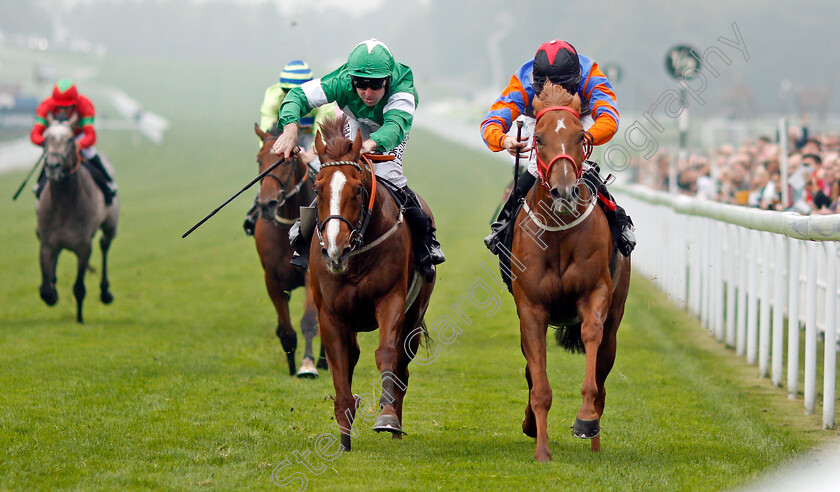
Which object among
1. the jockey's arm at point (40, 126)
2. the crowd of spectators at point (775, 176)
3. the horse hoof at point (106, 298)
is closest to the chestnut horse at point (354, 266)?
the crowd of spectators at point (775, 176)

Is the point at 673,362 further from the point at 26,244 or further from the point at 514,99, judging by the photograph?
the point at 26,244

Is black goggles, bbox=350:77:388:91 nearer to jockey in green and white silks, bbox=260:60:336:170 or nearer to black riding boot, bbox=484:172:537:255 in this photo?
black riding boot, bbox=484:172:537:255

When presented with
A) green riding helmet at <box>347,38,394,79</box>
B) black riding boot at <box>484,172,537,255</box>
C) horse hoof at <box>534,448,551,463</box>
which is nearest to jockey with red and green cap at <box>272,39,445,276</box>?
green riding helmet at <box>347,38,394,79</box>

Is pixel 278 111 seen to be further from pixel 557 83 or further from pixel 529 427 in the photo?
pixel 529 427

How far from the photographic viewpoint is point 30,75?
43.8 meters

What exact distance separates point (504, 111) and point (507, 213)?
59 cm

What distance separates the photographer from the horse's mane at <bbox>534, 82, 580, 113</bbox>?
5.59 m

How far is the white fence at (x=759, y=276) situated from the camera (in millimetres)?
6590

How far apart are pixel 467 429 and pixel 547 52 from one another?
228 centimetres

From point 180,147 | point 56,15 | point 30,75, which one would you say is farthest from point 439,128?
point 56,15

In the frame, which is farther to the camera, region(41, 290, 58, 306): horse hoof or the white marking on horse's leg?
region(41, 290, 58, 306): horse hoof

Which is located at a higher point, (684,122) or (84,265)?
(684,122)

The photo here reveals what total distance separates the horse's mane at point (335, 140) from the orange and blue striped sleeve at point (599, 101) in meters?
1.32

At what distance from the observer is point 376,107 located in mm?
6324
